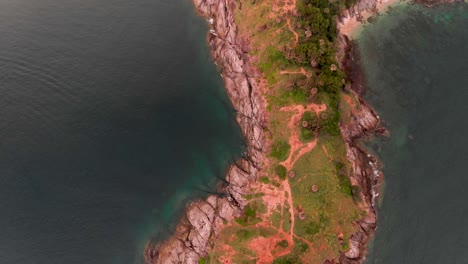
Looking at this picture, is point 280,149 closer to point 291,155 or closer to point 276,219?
point 291,155

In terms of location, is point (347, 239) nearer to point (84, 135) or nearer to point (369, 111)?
point (369, 111)

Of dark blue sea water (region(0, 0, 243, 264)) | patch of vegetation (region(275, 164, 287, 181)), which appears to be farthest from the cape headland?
dark blue sea water (region(0, 0, 243, 264))

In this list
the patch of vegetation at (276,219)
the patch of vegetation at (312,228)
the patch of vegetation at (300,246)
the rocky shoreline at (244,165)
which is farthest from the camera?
the rocky shoreline at (244,165)

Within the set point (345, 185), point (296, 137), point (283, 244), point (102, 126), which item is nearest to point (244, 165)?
point (296, 137)

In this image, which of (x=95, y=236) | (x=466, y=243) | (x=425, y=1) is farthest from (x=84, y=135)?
(x=425, y=1)

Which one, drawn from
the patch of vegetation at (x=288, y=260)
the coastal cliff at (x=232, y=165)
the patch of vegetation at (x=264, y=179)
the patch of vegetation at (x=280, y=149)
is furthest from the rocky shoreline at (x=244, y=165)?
the patch of vegetation at (x=288, y=260)

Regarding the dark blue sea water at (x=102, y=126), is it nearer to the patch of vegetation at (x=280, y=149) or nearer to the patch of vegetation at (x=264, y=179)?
the patch of vegetation at (x=280, y=149)
